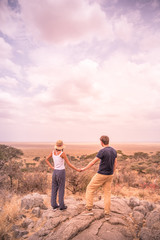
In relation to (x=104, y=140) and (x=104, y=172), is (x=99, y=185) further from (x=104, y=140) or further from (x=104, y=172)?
(x=104, y=140)

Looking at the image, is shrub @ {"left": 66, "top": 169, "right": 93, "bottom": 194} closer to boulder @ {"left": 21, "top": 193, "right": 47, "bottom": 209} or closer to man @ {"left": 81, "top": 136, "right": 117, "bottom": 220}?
boulder @ {"left": 21, "top": 193, "right": 47, "bottom": 209}

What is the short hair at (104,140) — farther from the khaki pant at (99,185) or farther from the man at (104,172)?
the khaki pant at (99,185)

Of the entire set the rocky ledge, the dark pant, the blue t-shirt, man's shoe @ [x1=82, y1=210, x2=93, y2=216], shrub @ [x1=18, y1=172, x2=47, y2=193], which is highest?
the blue t-shirt

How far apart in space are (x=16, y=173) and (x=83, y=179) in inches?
148

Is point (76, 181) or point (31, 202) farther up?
point (76, 181)

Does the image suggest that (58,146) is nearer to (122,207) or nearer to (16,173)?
(122,207)

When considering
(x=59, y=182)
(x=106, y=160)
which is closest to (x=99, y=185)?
(x=106, y=160)

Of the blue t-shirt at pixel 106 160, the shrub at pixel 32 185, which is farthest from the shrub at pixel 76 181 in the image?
the blue t-shirt at pixel 106 160

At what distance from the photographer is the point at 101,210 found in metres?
5.01

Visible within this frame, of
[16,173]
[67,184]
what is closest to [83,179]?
[67,184]

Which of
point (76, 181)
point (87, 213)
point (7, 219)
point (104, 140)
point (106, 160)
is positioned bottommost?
point (7, 219)

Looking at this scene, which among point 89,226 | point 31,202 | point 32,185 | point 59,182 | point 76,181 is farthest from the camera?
point 32,185

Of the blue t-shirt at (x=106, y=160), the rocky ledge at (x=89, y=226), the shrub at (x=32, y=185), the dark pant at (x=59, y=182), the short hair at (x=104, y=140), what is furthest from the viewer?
the shrub at (x=32, y=185)

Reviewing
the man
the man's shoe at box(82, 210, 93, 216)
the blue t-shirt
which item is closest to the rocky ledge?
the man's shoe at box(82, 210, 93, 216)
